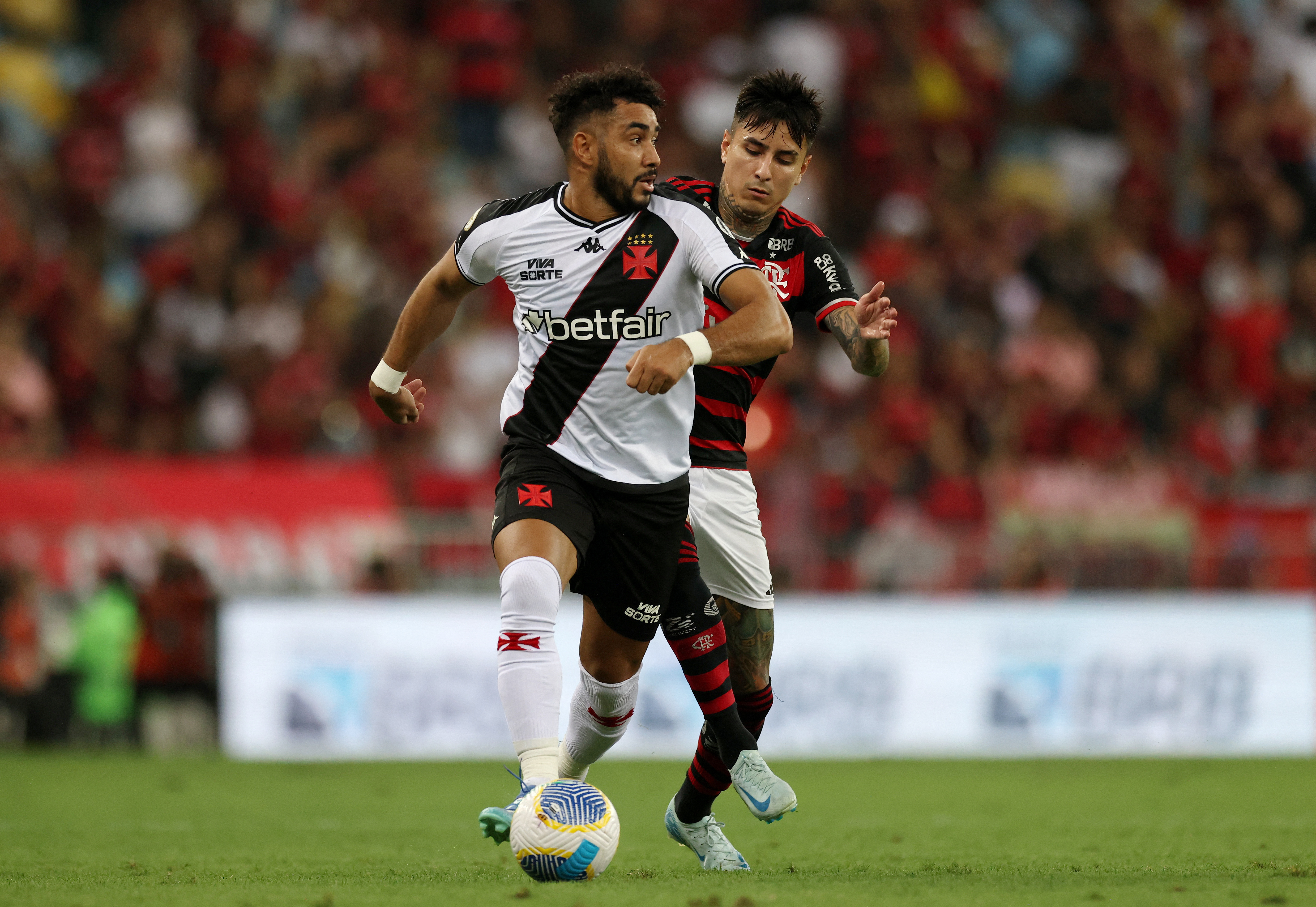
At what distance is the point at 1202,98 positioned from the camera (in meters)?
19.9

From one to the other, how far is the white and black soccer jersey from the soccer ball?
111 cm

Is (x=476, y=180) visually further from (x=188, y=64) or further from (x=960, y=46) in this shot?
(x=960, y=46)

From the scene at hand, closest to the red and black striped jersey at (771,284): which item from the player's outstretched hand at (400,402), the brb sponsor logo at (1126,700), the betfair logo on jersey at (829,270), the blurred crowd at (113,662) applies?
the betfair logo on jersey at (829,270)

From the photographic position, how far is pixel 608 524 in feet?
19.1

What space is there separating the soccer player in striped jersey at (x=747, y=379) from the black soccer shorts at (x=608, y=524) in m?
0.71

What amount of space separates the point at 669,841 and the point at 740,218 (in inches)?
114

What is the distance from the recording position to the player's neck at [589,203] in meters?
5.84

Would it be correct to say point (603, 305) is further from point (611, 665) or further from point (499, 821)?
point (499, 821)

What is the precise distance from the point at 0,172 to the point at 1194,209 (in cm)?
1291

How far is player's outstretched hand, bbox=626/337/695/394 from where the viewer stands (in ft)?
17.2

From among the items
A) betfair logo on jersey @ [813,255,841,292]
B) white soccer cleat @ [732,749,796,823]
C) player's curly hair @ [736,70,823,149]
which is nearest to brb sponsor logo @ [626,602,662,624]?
white soccer cleat @ [732,749,796,823]

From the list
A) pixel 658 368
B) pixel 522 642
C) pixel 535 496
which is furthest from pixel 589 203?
pixel 522 642

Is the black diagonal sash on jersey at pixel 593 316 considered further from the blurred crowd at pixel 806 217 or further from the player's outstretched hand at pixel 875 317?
the blurred crowd at pixel 806 217

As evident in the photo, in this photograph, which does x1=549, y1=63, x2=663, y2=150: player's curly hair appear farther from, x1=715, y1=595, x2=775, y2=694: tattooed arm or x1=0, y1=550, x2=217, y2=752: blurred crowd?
x1=0, y1=550, x2=217, y2=752: blurred crowd
